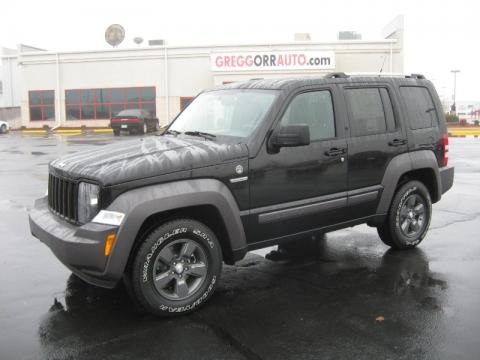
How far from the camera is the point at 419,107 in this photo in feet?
20.8

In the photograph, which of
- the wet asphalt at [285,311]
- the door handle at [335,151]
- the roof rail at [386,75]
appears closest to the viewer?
the wet asphalt at [285,311]

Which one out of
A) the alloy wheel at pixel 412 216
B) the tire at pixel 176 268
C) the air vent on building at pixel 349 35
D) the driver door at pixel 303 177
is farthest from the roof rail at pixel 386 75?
the air vent on building at pixel 349 35

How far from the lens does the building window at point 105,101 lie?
3925 centimetres

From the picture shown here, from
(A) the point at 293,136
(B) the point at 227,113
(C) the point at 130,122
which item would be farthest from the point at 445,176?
(C) the point at 130,122

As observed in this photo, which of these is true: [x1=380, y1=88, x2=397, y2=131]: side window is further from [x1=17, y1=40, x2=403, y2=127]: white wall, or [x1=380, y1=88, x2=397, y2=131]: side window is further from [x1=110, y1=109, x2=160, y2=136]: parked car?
[x1=17, y1=40, x2=403, y2=127]: white wall

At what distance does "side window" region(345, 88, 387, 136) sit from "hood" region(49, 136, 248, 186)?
1.49m

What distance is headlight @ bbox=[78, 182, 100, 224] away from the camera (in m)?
4.12

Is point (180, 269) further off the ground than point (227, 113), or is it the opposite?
point (227, 113)

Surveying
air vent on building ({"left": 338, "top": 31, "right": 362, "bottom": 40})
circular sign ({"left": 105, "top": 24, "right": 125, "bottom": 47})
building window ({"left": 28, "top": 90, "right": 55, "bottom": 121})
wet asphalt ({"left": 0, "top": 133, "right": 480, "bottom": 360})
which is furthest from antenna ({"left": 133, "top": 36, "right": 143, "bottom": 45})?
wet asphalt ({"left": 0, "top": 133, "right": 480, "bottom": 360})

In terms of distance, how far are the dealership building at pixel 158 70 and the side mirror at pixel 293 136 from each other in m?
31.7

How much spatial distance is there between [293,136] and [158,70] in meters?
35.4

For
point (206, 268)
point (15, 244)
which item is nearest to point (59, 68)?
point (15, 244)

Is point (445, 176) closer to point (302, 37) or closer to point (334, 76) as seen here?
point (334, 76)

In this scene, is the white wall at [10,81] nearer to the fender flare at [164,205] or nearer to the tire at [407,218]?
the tire at [407,218]
